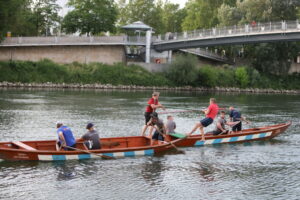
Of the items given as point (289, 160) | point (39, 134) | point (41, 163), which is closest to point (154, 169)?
point (41, 163)

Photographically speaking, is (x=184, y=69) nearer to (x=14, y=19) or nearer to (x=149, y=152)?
(x=14, y=19)

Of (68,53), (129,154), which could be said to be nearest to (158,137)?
(129,154)

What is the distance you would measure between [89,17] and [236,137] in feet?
195

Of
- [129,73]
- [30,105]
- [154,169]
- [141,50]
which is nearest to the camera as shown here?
[154,169]

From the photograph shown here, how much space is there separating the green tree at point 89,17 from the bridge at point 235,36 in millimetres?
10066

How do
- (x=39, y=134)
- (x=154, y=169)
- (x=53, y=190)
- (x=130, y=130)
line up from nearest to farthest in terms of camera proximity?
(x=53, y=190)
(x=154, y=169)
(x=39, y=134)
(x=130, y=130)

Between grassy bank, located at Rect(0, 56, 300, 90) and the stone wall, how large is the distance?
7.29 feet

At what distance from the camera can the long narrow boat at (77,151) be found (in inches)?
811

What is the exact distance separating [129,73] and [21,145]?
55.0 metres

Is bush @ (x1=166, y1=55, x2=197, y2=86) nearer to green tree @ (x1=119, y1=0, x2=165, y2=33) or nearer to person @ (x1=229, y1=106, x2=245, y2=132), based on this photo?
green tree @ (x1=119, y1=0, x2=165, y2=33)

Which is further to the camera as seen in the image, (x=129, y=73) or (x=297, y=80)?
(x=297, y=80)

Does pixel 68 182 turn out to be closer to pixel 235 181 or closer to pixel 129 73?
pixel 235 181

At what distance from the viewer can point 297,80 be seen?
284ft

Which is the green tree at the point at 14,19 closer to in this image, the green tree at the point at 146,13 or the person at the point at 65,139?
the green tree at the point at 146,13
